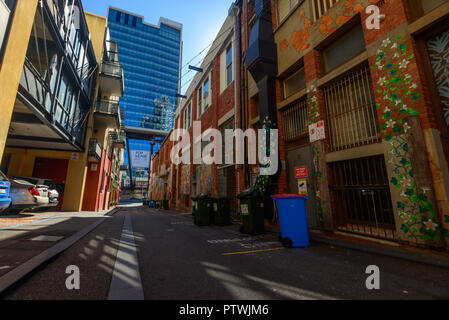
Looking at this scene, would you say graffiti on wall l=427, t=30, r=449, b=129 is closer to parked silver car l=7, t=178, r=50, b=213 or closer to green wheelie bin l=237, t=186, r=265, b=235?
green wheelie bin l=237, t=186, r=265, b=235

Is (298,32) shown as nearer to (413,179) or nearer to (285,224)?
(413,179)

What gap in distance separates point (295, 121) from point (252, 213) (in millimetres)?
3876

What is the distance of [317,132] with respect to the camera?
19.9 feet

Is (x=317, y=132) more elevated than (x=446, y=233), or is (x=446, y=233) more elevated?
(x=317, y=132)

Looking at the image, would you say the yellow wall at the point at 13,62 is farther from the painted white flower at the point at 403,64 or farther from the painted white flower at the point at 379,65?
the painted white flower at the point at 403,64

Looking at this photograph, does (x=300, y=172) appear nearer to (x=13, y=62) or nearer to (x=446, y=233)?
(x=446, y=233)

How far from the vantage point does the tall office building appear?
7725 centimetres

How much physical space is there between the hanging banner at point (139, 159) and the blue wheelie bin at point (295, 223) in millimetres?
31587

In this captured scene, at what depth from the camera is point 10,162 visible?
12359 mm

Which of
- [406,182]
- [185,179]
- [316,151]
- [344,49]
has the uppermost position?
[344,49]

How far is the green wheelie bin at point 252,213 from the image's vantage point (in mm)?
5787

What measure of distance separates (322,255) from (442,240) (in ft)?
6.79

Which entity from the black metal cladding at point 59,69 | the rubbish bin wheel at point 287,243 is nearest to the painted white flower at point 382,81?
the rubbish bin wheel at point 287,243

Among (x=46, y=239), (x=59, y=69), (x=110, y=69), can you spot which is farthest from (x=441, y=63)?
(x=110, y=69)
